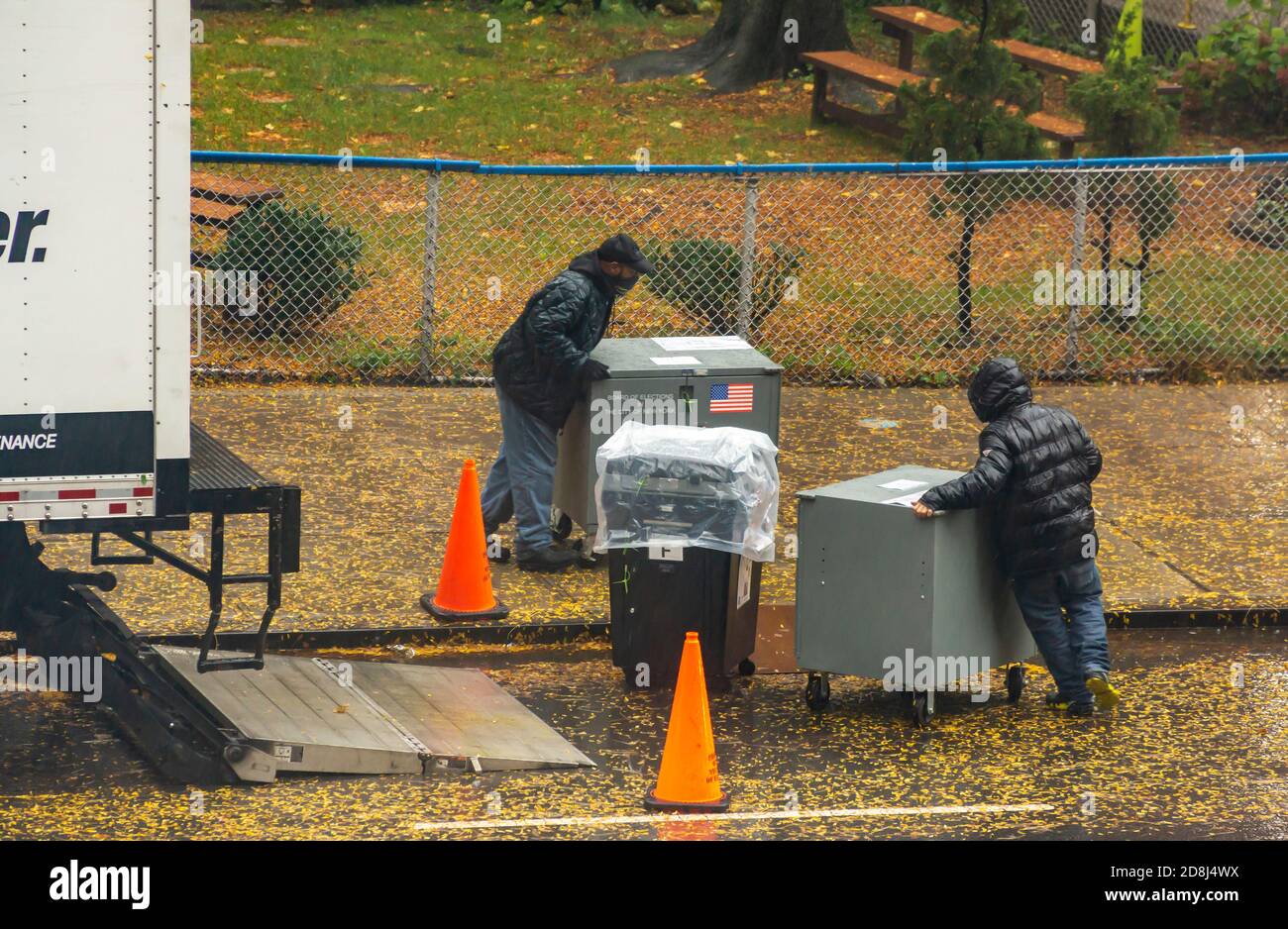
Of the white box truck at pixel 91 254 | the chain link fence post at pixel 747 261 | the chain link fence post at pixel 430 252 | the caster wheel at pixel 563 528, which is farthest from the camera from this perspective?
the chain link fence post at pixel 747 261

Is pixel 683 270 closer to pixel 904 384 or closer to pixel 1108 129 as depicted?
pixel 904 384

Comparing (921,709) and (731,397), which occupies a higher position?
(731,397)

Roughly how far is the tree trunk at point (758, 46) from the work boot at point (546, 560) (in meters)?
12.9

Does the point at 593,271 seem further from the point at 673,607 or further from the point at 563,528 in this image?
the point at 673,607

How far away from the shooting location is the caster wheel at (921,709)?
7.67m

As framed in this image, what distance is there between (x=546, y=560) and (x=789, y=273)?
478cm

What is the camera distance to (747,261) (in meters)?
13.1

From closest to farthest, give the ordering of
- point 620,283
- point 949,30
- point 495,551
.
A: point 620,283 < point 495,551 < point 949,30

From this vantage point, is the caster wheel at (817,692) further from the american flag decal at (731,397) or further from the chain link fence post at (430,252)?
the chain link fence post at (430,252)

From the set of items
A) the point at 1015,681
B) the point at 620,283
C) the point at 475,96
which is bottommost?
the point at 1015,681

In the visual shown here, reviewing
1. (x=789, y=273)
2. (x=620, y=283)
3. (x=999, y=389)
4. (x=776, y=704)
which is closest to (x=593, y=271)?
(x=620, y=283)

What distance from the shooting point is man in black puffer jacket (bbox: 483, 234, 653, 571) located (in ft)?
30.2

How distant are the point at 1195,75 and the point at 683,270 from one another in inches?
380

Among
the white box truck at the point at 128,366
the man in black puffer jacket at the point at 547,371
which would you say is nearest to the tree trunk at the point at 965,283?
the man in black puffer jacket at the point at 547,371
